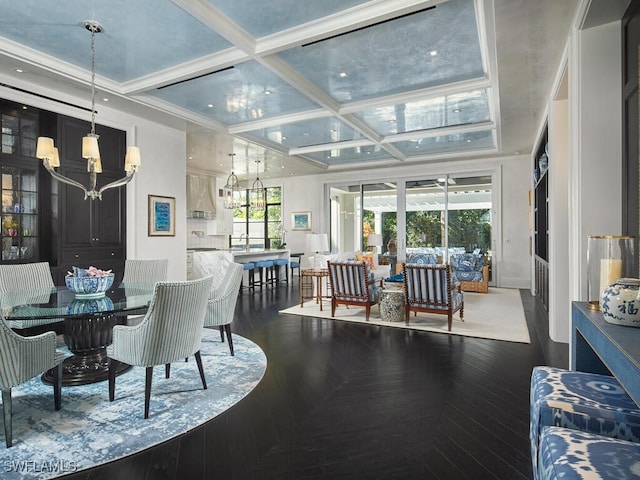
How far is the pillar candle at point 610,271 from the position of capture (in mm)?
1894

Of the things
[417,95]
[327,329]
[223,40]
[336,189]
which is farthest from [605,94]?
[336,189]

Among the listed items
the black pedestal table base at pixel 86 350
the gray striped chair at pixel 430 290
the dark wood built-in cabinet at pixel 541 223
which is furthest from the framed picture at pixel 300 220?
the black pedestal table base at pixel 86 350

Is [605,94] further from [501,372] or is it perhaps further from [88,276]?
[88,276]

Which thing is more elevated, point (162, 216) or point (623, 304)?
point (162, 216)

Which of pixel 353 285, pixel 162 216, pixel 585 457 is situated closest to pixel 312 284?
pixel 353 285

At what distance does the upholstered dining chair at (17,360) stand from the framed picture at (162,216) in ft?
11.9

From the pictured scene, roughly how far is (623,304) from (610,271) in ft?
1.34

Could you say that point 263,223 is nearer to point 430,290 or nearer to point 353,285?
point 353,285

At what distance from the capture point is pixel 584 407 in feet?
4.94

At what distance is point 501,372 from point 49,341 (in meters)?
3.67

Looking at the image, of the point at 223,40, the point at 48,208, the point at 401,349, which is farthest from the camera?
the point at 48,208

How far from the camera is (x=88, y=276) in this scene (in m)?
3.18

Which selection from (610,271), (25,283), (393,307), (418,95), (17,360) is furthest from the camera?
(393,307)

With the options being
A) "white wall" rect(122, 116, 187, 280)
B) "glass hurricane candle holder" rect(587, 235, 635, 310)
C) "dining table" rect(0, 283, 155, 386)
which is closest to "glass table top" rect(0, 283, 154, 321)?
"dining table" rect(0, 283, 155, 386)
